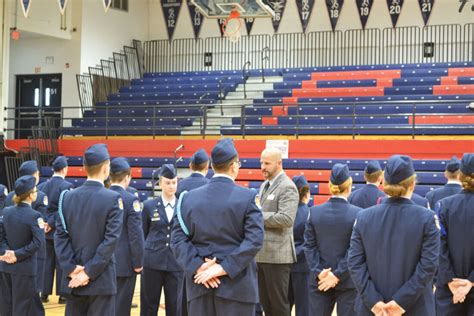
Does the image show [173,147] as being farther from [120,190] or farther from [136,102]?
[120,190]

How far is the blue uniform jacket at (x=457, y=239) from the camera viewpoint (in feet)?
14.3

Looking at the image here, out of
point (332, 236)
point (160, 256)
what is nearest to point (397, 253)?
point (332, 236)

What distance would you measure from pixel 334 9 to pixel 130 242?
50.5ft

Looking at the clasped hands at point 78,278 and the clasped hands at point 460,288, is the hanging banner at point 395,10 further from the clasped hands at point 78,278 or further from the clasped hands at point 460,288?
the clasped hands at point 78,278

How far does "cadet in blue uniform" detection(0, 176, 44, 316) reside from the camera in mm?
5801

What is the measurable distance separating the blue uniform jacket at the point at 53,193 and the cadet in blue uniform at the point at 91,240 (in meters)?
3.36

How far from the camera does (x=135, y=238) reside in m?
5.48

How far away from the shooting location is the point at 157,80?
20.1 m

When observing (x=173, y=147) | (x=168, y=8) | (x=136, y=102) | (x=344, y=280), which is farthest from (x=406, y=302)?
(x=168, y=8)

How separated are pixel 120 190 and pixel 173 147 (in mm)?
9241

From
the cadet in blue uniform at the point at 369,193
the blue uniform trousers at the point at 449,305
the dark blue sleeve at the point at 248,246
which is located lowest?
the blue uniform trousers at the point at 449,305

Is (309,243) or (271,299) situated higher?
(309,243)

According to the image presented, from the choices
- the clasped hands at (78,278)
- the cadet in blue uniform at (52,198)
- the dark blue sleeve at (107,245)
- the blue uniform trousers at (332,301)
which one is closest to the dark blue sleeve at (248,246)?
the dark blue sleeve at (107,245)

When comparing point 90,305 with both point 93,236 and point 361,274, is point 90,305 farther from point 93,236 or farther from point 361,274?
point 361,274
